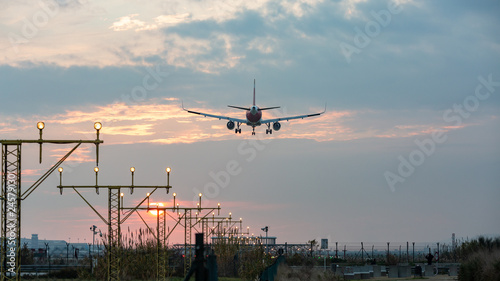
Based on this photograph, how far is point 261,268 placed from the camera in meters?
44.5

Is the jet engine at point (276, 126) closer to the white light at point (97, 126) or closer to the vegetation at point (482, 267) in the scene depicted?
the vegetation at point (482, 267)

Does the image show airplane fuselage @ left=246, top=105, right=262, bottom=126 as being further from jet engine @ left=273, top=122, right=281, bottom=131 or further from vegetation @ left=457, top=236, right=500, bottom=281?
vegetation @ left=457, top=236, right=500, bottom=281

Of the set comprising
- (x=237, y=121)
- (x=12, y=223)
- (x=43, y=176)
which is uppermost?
(x=237, y=121)

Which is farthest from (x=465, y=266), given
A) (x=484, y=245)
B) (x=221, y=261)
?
(x=221, y=261)

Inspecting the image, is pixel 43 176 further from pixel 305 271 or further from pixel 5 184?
pixel 305 271

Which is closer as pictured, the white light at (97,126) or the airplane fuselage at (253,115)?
the white light at (97,126)

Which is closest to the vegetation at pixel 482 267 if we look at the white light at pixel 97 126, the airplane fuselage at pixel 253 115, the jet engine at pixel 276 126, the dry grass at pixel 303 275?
the dry grass at pixel 303 275

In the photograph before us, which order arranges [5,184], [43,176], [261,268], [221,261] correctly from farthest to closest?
[221,261] → [261,268] → [43,176] → [5,184]

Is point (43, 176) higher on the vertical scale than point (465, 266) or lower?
higher

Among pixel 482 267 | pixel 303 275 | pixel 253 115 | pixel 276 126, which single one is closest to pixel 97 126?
pixel 482 267

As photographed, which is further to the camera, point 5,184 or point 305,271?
point 305,271

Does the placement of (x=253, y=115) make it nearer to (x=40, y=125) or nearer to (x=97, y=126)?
(x=97, y=126)

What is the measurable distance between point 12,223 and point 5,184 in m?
1.27

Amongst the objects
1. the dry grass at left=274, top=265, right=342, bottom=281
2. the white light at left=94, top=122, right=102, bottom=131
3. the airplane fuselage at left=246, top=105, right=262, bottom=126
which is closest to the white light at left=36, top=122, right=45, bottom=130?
the white light at left=94, top=122, right=102, bottom=131
